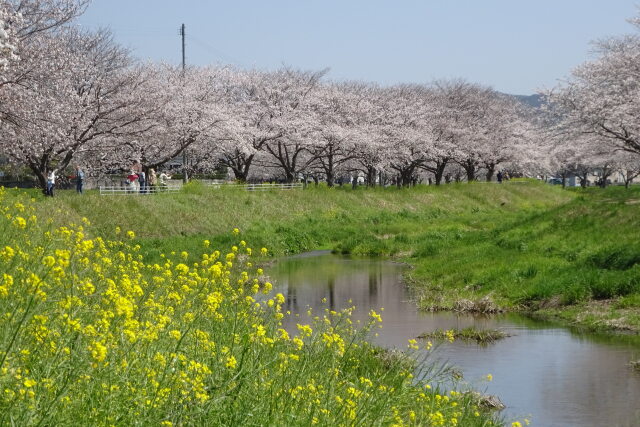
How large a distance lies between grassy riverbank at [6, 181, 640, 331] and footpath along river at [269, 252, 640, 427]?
956mm

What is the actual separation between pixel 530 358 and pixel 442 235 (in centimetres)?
1788

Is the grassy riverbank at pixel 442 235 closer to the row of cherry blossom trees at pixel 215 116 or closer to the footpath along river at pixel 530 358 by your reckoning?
the footpath along river at pixel 530 358

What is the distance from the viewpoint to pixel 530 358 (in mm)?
13156

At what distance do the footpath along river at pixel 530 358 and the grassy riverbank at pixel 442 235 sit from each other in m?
0.96

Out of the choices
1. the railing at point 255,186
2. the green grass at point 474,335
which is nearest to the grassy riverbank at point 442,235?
the railing at point 255,186

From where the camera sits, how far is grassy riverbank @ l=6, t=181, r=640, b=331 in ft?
57.4

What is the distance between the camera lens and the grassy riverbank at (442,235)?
1750 cm

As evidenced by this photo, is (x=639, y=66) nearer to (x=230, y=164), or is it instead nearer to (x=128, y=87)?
(x=128, y=87)

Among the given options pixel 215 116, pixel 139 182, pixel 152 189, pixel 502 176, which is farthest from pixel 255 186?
pixel 502 176

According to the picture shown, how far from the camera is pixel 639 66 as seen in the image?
3538 centimetres

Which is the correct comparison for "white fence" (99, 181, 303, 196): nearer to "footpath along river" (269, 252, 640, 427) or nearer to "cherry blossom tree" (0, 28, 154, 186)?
"cherry blossom tree" (0, 28, 154, 186)

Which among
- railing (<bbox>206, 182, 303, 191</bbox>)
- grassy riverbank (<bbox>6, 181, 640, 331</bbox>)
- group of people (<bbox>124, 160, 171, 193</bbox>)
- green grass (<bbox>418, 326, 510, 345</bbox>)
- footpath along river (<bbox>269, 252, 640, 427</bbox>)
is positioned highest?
group of people (<bbox>124, 160, 171, 193</bbox>)

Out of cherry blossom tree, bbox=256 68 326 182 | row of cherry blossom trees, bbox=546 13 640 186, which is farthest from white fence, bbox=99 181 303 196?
row of cherry blossom trees, bbox=546 13 640 186

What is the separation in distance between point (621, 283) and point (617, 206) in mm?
9416
